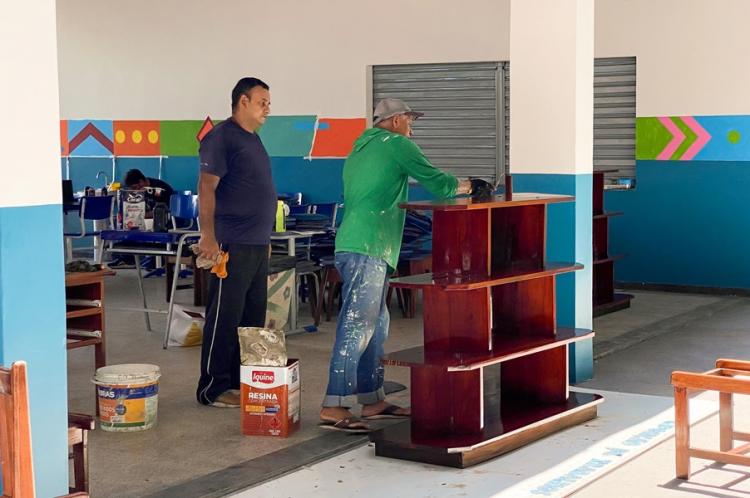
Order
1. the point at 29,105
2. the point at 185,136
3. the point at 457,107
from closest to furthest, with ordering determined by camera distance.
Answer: the point at 29,105
the point at 457,107
the point at 185,136

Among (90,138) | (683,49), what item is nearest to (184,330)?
(683,49)

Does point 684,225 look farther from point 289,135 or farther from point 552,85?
point 552,85

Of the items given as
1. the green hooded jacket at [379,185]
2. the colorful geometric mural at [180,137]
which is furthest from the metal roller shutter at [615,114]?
the green hooded jacket at [379,185]

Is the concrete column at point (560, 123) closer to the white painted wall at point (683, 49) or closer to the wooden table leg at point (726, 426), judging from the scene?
the wooden table leg at point (726, 426)

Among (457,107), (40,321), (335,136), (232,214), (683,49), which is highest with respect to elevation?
(683,49)

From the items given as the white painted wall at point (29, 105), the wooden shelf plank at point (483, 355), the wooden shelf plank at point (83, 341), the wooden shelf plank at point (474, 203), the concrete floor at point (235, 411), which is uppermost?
the white painted wall at point (29, 105)

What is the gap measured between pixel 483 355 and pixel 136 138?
983cm

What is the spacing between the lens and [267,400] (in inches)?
226

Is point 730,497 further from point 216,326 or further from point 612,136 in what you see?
point 612,136

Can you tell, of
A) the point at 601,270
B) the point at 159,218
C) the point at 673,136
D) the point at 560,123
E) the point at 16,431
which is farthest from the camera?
the point at 673,136

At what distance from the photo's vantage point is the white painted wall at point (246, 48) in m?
12.2

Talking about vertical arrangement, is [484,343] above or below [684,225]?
below

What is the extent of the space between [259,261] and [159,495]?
1826 millimetres

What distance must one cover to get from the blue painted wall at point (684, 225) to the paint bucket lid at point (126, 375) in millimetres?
6312
